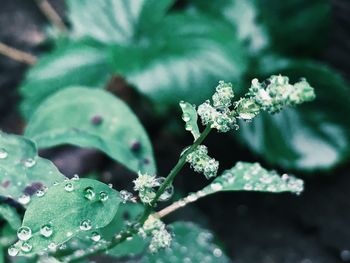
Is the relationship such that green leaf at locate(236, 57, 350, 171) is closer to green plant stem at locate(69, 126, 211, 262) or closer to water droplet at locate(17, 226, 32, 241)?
green plant stem at locate(69, 126, 211, 262)

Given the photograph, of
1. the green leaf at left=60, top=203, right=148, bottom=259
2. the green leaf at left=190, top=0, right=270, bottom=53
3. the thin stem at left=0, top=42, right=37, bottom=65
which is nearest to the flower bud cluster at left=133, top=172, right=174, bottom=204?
the green leaf at left=60, top=203, right=148, bottom=259

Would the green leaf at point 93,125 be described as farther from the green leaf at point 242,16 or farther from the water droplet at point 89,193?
the green leaf at point 242,16

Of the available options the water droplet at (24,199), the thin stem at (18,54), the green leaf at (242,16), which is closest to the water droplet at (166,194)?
the water droplet at (24,199)

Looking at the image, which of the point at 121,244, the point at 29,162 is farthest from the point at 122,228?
the point at 29,162

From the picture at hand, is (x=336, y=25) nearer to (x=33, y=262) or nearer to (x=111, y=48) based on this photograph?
(x=111, y=48)

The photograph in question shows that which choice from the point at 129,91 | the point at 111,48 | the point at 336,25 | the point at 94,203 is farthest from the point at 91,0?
the point at 94,203

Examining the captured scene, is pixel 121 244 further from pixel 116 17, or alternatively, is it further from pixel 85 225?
pixel 116 17
